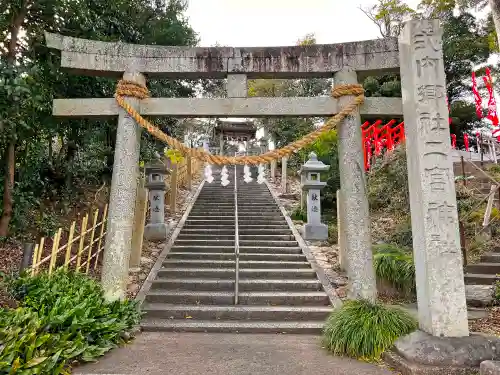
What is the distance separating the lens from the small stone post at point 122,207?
16.7 ft

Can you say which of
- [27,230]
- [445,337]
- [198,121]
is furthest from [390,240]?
[198,121]

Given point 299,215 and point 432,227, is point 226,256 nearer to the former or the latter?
point 299,215

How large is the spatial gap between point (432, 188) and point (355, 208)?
3.94 ft

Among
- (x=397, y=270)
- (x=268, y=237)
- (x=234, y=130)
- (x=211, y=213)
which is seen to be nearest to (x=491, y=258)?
(x=397, y=270)

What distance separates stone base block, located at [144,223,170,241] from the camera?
29.6 ft

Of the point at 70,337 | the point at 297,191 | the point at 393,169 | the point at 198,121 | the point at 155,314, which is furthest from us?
the point at 198,121

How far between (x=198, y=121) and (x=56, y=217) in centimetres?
2454

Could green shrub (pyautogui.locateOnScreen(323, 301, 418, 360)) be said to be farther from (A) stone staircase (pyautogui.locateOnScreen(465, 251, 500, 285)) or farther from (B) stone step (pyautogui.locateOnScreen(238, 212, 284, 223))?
(B) stone step (pyautogui.locateOnScreen(238, 212, 284, 223))

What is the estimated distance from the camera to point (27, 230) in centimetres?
701

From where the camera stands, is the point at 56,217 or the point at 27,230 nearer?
the point at 27,230

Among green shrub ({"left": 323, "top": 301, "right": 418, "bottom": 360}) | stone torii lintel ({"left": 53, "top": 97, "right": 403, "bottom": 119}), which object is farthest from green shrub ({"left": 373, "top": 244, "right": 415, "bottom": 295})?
stone torii lintel ({"left": 53, "top": 97, "right": 403, "bottom": 119})

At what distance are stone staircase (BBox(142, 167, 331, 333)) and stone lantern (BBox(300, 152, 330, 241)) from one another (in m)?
0.54

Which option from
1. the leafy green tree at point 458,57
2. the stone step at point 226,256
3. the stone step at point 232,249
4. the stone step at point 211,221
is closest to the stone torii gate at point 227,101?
the stone step at point 226,256

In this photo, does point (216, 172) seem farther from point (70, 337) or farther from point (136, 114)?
point (70, 337)
